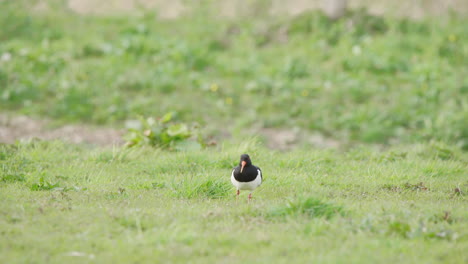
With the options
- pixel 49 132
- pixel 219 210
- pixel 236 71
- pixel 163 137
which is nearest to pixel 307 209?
pixel 219 210

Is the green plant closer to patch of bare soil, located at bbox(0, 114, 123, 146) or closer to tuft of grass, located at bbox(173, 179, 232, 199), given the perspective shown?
patch of bare soil, located at bbox(0, 114, 123, 146)

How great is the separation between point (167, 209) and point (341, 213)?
60.0 inches

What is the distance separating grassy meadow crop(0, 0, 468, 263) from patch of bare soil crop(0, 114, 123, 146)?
239 mm

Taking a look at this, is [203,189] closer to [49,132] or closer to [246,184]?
[246,184]

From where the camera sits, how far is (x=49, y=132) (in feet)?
32.9

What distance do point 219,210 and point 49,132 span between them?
5.66 metres

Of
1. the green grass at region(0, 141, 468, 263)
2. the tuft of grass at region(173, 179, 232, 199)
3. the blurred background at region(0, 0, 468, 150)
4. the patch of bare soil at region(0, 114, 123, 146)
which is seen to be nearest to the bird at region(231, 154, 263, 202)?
the green grass at region(0, 141, 468, 263)

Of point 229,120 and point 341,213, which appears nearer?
point 341,213

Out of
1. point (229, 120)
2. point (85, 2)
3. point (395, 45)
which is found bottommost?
point (229, 120)

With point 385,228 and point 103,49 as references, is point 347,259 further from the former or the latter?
point 103,49

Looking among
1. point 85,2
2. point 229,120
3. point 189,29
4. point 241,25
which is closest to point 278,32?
point 241,25

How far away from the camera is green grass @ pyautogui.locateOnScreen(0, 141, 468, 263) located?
169 inches

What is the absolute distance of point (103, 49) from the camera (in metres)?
12.5

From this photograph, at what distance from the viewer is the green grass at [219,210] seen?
4293 mm
